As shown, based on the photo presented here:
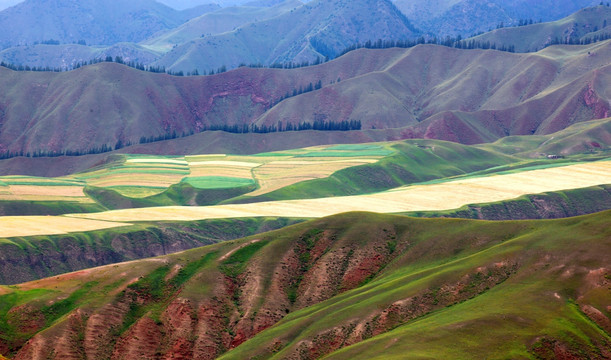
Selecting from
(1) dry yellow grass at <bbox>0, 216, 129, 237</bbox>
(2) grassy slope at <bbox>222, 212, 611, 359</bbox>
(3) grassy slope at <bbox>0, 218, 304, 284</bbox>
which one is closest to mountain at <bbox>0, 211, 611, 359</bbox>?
(2) grassy slope at <bbox>222, 212, 611, 359</bbox>

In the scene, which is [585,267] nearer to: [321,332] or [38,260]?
[321,332]

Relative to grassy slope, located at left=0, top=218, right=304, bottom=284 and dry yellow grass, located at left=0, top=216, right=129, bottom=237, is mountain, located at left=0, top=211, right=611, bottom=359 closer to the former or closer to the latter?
grassy slope, located at left=0, top=218, right=304, bottom=284

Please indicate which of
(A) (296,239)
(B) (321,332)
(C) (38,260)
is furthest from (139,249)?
(B) (321,332)

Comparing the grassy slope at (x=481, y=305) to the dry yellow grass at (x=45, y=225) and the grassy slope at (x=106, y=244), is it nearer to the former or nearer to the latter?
the grassy slope at (x=106, y=244)

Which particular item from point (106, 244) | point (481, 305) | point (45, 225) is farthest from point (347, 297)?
point (45, 225)

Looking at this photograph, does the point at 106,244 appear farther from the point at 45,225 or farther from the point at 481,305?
the point at 481,305

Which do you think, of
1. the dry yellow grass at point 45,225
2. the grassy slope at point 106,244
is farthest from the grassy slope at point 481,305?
the dry yellow grass at point 45,225
